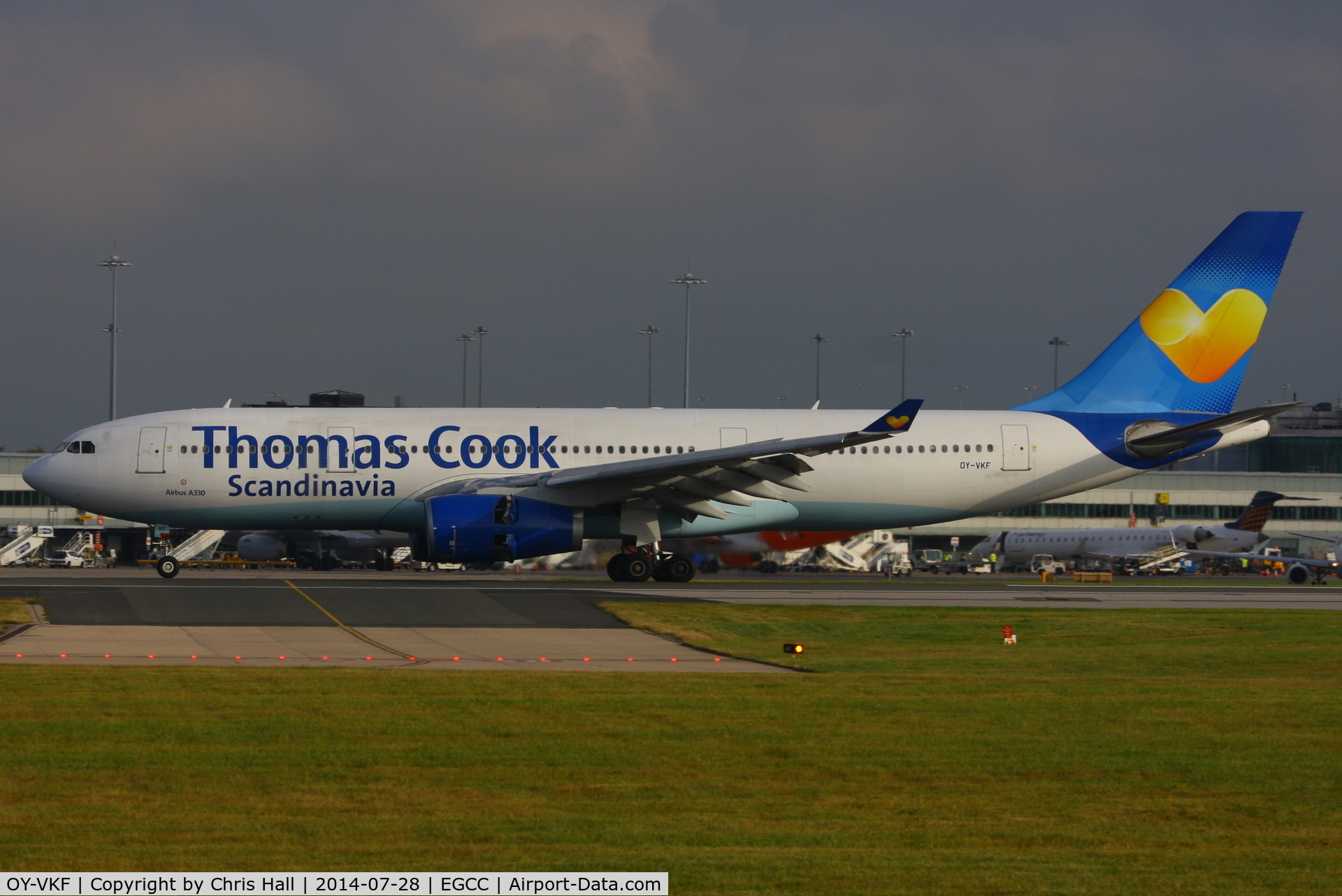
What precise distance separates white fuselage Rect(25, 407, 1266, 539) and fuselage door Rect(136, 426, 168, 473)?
0.11ft

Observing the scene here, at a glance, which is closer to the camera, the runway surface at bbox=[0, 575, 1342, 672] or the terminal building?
the runway surface at bbox=[0, 575, 1342, 672]

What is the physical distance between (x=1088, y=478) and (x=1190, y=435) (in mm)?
2940

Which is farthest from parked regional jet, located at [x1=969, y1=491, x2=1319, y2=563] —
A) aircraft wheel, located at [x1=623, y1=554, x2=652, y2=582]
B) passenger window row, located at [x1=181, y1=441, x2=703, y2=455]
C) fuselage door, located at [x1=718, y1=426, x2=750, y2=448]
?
aircraft wheel, located at [x1=623, y1=554, x2=652, y2=582]

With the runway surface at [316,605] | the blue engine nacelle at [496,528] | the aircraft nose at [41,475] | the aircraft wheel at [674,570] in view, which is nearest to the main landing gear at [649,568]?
the aircraft wheel at [674,570]

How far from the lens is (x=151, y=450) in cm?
3462

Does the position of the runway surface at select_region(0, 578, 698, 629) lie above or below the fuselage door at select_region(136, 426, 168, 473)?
below

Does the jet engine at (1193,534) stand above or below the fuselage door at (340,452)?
below

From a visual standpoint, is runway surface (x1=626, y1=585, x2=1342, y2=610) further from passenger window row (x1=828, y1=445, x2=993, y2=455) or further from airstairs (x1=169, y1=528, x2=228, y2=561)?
airstairs (x1=169, y1=528, x2=228, y2=561)

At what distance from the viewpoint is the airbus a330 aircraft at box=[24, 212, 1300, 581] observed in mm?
33250

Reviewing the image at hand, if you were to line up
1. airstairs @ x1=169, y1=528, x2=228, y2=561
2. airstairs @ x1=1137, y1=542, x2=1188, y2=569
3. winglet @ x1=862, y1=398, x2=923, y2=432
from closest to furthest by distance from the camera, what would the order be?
winglet @ x1=862, y1=398, x2=923, y2=432 → airstairs @ x1=169, y1=528, x2=228, y2=561 → airstairs @ x1=1137, y1=542, x2=1188, y2=569

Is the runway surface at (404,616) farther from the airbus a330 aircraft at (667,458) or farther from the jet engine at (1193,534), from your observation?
the jet engine at (1193,534)

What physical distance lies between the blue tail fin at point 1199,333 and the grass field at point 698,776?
21.3 meters

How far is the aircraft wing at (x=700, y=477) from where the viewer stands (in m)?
31.3

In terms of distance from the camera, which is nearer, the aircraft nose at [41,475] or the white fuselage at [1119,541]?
the aircraft nose at [41,475]
